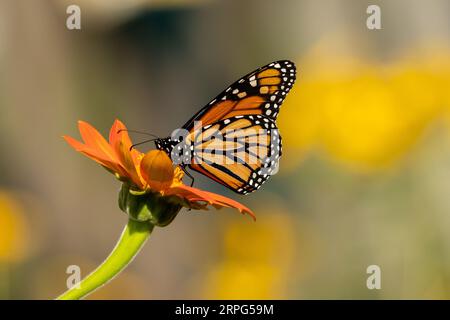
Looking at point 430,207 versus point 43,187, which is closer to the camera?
point 430,207

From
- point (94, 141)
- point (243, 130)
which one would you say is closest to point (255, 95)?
point (243, 130)

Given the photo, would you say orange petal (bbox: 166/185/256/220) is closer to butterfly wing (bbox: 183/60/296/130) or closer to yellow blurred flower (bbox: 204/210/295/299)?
butterfly wing (bbox: 183/60/296/130)

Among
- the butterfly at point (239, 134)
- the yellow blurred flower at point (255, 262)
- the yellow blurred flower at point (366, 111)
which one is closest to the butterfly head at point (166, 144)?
the butterfly at point (239, 134)

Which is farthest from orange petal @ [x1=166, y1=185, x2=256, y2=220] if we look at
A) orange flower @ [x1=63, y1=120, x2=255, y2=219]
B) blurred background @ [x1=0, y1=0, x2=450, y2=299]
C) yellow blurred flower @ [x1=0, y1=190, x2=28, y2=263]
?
yellow blurred flower @ [x1=0, y1=190, x2=28, y2=263]

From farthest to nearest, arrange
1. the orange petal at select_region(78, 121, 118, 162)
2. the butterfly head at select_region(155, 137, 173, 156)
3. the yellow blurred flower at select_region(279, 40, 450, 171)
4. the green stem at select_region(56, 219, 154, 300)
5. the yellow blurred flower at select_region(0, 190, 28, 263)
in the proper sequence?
the yellow blurred flower at select_region(279, 40, 450, 171) → the yellow blurred flower at select_region(0, 190, 28, 263) → the butterfly head at select_region(155, 137, 173, 156) → the orange petal at select_region(78, 121, 118, 162) → the green stem at select_region(56, 219, 154, 300)

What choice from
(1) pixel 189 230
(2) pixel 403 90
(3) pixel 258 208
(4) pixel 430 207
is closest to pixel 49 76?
(1) pixel 189 230
